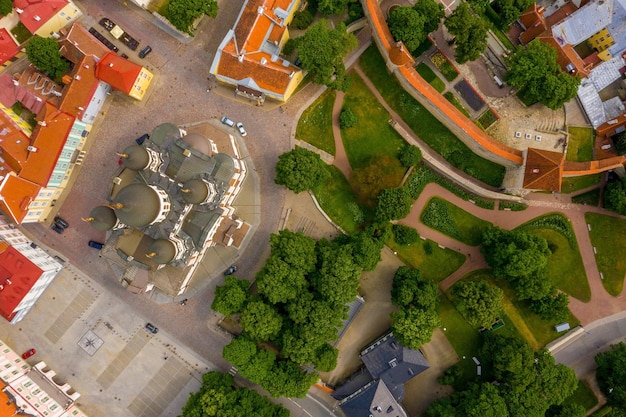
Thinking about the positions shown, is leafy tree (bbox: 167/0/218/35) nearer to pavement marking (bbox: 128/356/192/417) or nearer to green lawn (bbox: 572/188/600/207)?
pavement marking (bbox: 128/356/192/417)

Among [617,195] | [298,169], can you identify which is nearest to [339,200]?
[298,169]

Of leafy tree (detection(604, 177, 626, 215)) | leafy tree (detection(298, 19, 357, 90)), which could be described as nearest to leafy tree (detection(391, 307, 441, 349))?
leafy tree (detection(604, 177, 626, 215))

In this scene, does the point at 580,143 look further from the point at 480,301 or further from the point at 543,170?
the point at 480,301

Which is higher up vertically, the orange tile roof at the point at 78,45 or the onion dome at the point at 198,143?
the orange tile roof at the point at 78,45

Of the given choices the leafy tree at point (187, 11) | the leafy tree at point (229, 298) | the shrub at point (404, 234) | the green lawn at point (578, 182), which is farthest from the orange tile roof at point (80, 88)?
the green lawn at point (578, 182)

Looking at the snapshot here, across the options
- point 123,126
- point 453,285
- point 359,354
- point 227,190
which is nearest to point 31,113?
point 123,126

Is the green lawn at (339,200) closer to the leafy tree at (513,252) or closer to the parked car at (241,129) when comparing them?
the parked car at (241,129)
